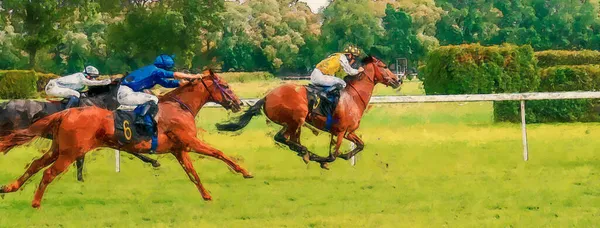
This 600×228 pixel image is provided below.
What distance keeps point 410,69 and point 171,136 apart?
190ft

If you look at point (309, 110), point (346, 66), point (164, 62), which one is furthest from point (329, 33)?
point (164, 62)

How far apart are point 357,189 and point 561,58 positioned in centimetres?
1563

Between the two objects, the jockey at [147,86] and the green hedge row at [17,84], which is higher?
the jockey at [147,86]

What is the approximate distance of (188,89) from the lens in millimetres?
8383

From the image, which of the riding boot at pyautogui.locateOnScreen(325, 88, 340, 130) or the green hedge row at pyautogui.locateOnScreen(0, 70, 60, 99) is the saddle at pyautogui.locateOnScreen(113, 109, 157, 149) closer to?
the riding boot at pyautogui.locateOnScreen(325, 88, 340, 130)

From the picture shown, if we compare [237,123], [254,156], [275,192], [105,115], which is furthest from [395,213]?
[254,156]

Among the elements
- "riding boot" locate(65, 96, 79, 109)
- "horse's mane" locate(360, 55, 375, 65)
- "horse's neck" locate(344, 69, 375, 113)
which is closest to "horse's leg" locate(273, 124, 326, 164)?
"horse's neck" locate(344, 69, 375, 113)

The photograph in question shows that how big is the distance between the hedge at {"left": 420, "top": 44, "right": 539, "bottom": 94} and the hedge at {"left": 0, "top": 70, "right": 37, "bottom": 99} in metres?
21.1

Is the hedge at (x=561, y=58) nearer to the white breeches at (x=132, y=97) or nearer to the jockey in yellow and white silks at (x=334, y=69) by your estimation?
the jockey in yellow and white silks at (x=334, y=69)

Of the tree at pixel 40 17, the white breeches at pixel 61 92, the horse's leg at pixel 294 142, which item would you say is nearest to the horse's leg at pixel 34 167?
the white breeches at pixel 61 92

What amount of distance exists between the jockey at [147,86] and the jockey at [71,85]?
7.84 feet

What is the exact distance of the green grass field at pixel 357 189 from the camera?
7.08 m

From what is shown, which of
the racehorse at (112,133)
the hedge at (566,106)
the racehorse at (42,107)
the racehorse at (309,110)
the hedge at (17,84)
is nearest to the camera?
the racehorse at (112,133)

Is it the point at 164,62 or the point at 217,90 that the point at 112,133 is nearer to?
the point at 164,62
